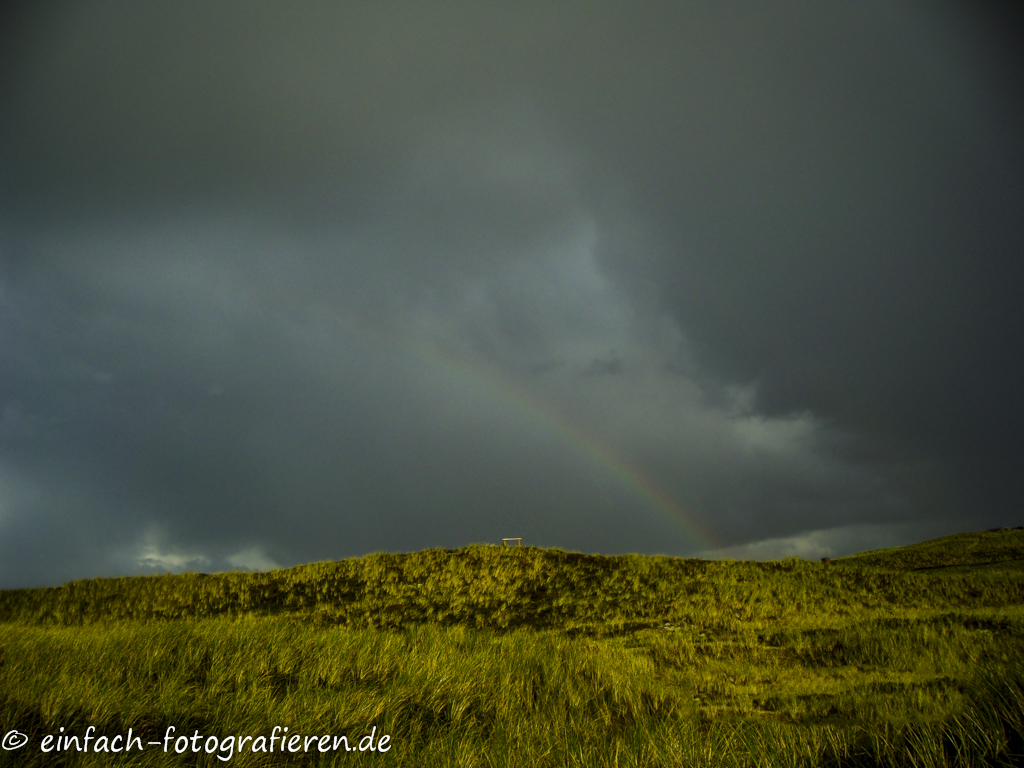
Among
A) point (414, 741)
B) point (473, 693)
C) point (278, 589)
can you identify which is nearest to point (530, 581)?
point (278, 589)

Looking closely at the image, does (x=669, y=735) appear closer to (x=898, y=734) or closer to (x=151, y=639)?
(x=898, y=734)

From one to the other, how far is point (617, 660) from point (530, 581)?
12.1 metres

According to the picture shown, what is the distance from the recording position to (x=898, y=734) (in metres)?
4.47

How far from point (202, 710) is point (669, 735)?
4899mm

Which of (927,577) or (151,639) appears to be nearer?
(151,639)

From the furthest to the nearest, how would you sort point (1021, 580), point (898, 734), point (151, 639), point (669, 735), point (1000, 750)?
point (1021, 580), point (151, 639), point (669, 735), point (898, 734), point (1000, 750)

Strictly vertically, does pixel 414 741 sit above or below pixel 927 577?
below

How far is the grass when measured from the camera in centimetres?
508

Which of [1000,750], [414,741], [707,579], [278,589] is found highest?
[278,589]

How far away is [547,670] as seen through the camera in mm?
10234

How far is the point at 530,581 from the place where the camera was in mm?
24359

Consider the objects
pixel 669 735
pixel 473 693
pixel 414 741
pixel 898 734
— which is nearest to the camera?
pixel 898 734

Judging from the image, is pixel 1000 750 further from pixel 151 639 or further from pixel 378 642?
pixel 151 639

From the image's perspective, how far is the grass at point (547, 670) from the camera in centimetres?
508
